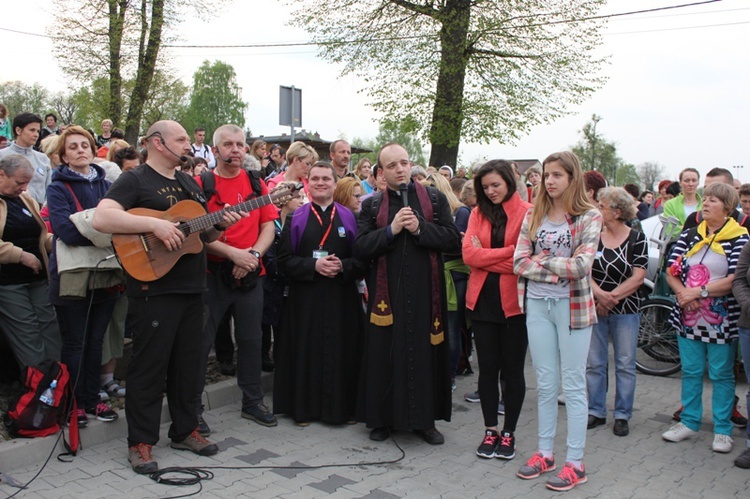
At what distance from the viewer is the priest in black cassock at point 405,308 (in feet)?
16.7

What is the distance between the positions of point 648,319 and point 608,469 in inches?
131

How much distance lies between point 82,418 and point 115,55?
60.8ft

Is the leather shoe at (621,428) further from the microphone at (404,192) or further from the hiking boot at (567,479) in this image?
the microphone at (404,192)

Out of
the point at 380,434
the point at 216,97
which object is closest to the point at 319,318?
the point at 380,434

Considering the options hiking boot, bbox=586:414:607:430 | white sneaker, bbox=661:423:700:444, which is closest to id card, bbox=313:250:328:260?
hiking boot, bbox=586:414:607:430

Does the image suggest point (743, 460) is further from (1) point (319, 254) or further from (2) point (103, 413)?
(2) point (103, 413)

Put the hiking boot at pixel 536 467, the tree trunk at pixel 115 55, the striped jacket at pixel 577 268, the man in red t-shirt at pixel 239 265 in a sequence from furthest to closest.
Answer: the tree trunk at pixel 115 55 < the man in red t-shirt at pixel 239 265 < the hiking boot at pixel 536 467 < the striped jacket at pixel 577 268

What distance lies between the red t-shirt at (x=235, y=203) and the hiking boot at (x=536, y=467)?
255cm

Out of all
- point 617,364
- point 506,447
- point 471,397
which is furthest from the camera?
point 471,397

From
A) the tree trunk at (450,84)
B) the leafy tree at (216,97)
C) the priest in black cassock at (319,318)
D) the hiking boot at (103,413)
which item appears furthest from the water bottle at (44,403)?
the leafy tree at (216,97)

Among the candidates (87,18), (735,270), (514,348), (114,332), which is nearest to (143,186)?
(114,332)

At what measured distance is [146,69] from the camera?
21.4m

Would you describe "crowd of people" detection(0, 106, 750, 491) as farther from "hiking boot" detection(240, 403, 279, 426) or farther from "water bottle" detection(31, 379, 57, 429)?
"water bottle" detection(31, 379, 57, 429)

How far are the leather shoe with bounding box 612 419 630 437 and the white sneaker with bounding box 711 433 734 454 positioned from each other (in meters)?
0.65
